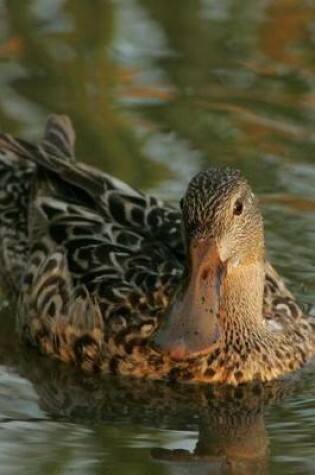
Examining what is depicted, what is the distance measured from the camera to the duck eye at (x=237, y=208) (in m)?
8.93

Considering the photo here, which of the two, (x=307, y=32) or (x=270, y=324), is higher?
(x=307, y=32)

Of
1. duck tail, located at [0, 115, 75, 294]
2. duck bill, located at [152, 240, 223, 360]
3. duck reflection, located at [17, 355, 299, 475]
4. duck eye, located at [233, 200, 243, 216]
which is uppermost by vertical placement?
duck tail, located at [0, 115, 75, 294]

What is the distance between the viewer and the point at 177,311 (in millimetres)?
8547

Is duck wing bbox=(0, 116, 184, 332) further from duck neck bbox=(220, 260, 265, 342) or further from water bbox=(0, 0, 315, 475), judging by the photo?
water bbox=(0, 0, 315, 475)

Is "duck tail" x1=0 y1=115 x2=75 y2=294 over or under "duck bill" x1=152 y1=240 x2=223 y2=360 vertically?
over

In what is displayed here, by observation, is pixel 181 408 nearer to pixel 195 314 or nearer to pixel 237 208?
pixel 195 314

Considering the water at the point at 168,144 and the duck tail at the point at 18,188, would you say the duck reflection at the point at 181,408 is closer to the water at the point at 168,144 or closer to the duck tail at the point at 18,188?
the water at the point at 168,144

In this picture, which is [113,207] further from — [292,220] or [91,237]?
[292,220]

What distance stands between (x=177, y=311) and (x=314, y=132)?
3615mm

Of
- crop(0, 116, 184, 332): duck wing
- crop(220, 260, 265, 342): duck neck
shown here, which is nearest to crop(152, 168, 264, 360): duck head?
crop(220, 260, 265, 342): duck neck

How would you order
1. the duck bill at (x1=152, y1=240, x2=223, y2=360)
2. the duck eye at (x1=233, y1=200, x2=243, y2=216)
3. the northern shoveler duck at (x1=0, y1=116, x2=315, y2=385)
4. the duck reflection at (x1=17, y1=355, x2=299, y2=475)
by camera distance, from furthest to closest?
1. the duck eye at (x1=233, y1=200, x2=243, y2=216)
2. the northern shoveler duck at (x1=0, y1=116, x2=315, y2=385)
3. the duck bill at (x1=152, y1=240, x2=223, y2=360)
4. the duck reflection at (x1=17, y1=355, x2=299, y2=475)

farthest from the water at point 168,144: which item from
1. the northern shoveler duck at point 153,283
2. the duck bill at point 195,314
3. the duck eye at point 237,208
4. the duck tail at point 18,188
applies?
the duck eye at point 237,208

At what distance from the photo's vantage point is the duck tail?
10414 mm

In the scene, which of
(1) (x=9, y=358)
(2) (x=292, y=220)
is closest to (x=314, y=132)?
(2) (x=292, y=220)
